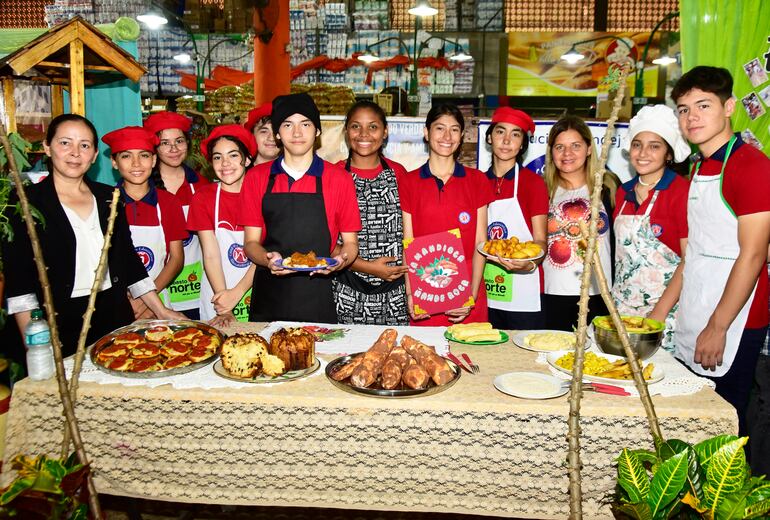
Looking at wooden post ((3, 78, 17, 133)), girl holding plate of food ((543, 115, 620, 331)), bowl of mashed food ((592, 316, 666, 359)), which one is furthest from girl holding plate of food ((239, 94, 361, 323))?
wooden post ((3, 78, 17, 133))

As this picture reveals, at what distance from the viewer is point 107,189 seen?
3.14m

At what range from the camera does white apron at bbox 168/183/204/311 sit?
12.5 ft

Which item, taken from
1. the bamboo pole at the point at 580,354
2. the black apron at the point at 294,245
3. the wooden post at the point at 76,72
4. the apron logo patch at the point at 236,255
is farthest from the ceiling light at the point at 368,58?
the bamboo pole at the point at 580,354

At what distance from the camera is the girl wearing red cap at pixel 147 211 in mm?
3533

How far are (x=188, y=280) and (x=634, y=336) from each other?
280 cm

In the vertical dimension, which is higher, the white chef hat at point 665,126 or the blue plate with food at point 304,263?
the white chef hat at point 665,126

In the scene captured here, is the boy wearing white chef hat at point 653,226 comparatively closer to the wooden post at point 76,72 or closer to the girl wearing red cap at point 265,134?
the girl wearing red cap at point 265,134

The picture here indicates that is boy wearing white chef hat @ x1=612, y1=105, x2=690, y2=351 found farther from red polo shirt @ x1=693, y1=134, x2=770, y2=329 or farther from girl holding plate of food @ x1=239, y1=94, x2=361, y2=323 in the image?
girl holding plate of food @ x1=239, y1=94, x2=361, y2=323

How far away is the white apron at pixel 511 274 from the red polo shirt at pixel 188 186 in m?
1.96

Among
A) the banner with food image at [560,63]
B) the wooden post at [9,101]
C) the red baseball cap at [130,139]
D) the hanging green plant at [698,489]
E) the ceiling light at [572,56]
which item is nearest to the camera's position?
the hanging green plant at [698,489]

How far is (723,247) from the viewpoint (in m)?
2.77

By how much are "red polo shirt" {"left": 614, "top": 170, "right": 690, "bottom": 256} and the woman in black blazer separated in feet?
8.50

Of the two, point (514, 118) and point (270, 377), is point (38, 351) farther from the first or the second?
point (514, 118)

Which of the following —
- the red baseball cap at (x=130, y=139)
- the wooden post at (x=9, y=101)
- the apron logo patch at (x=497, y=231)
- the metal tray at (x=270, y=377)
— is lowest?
the metal tray at (x=270, y=377)
